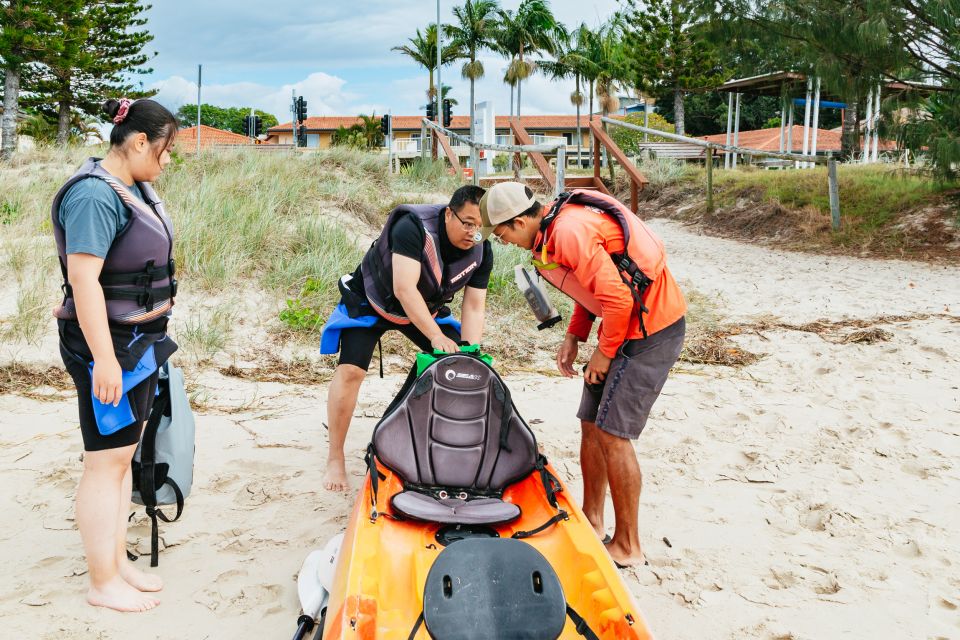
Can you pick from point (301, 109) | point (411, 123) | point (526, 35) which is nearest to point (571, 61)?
point (526, 35)

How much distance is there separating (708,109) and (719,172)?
38.6m

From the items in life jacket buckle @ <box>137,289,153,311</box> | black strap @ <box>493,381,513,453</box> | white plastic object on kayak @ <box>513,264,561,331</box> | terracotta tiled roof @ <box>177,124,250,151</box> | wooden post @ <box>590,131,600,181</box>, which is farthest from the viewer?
wooden post @ <box>590,131,600,181</box>

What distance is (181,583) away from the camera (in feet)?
10.3

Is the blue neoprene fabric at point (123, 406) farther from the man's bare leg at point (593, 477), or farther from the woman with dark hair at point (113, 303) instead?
the man's bare leg at point (593, 477)

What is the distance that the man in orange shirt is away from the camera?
122 inches

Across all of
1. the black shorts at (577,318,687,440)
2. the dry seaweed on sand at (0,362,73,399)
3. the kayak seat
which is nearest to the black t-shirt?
the kayak seat

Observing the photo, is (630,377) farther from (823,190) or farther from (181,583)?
(823,190)

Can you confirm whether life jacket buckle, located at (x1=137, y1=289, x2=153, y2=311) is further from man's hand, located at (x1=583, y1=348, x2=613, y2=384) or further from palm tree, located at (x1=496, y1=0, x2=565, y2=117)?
palm tree, located at (x1=496, y1=0, x2=565, y2=117)

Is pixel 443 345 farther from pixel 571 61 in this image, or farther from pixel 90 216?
pixel 571 61

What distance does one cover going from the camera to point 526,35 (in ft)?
126

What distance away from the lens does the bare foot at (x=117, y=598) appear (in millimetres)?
2883

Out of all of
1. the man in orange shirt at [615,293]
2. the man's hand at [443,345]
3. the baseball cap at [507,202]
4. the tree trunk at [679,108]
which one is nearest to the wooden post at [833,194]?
the man in orange shirt at [615,293]

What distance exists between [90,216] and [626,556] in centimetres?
249

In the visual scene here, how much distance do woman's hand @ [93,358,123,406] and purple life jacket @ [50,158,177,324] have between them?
20 cm
